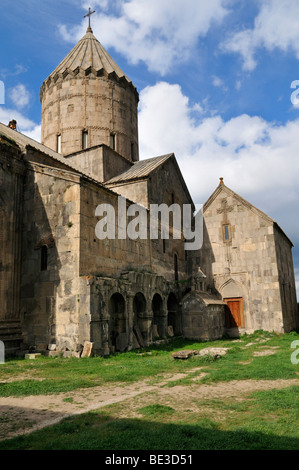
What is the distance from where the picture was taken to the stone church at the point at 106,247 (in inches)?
505

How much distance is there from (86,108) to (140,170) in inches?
219

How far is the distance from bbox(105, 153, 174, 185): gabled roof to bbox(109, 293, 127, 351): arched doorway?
24.4ft

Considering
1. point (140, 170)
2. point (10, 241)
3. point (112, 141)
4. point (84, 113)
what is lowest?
point (10, 241)

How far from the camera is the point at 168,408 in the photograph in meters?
5.79

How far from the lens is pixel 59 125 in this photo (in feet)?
73.9

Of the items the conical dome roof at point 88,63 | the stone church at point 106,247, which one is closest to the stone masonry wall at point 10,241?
the stone church at point 106,247

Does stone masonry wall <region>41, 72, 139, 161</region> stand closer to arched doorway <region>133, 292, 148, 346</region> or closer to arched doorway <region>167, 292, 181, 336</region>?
arched doorway <region>167, 292, 181, 336</region>

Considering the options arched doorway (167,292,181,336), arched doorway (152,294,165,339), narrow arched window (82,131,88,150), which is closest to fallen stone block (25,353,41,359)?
arched doorway (152,294,165,339)

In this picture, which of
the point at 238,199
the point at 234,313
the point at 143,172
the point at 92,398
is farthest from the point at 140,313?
the point at 238,199

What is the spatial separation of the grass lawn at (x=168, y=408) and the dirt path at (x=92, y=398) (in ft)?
0.27

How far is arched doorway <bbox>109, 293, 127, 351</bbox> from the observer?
13.9 metres

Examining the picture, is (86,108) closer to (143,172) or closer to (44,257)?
(143,172)

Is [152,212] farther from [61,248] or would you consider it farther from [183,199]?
[61,248]

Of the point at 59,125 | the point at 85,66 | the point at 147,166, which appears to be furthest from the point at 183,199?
the point at 85,66
